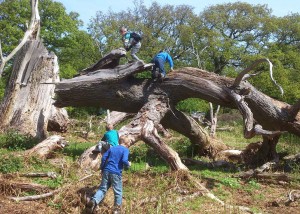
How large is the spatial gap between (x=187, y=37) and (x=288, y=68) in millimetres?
8813

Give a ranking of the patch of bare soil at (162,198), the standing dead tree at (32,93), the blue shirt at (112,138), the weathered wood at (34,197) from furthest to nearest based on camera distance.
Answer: the standing dead tree at (32,93)
the blue shirt at (112,138)
the weathered wood at (34,197)
the patch of bare soil at (162,198)

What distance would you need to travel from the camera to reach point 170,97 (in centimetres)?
1012

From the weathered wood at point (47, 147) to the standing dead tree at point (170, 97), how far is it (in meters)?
1.50

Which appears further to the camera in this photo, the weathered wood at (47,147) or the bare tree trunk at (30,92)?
the bare tree trunk at (30,92)

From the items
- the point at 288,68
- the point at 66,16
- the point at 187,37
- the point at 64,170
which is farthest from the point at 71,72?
the point at 64,170

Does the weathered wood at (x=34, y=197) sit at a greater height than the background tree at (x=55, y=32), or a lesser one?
lesser

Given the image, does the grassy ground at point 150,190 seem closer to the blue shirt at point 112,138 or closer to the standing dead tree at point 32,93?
the blue shirt at point 112,138

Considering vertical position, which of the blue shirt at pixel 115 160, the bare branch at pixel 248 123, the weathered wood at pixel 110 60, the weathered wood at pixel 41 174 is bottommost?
the weathered wood at pixel 41 174

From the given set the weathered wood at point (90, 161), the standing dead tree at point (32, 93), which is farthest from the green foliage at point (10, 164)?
the standing dead tree at point (32, 93)

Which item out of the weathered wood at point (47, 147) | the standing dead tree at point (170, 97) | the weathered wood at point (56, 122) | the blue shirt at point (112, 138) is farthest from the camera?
the weathered wood at point (56, 122)

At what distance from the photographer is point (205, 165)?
9727 millimetres

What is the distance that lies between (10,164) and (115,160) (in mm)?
2488

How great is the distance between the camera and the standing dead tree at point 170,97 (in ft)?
31.3

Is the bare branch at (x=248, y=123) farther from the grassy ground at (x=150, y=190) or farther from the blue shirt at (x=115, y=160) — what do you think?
the blue shirt at (x=115, y=160)
